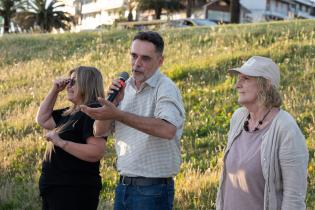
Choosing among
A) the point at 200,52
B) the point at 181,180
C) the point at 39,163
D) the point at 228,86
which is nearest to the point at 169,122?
the point at 181,180

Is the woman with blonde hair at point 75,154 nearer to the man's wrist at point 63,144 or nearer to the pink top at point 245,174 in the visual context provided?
the man's wrist at point 63,144

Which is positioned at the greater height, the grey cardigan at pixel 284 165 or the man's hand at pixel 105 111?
the man's hand at pixel 105 111

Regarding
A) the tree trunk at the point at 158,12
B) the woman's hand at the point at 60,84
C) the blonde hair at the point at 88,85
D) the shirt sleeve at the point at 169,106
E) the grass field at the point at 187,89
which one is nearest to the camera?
the shirt sleeve at the point at 169,106

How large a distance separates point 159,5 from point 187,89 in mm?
49096

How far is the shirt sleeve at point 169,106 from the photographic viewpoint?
3715 millimetres

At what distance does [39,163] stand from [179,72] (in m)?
4.33

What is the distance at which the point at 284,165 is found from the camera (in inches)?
132

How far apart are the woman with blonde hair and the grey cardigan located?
135 centimetres

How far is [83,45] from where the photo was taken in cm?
1783

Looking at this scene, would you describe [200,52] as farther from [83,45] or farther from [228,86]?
[83,45]

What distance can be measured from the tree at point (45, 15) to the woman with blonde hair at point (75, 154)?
52.3 meters

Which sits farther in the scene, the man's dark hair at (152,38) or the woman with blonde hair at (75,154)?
the woman with blonde hair at (75,154)

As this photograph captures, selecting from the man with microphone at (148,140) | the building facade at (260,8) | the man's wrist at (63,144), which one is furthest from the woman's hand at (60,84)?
the building facade at (260,8)

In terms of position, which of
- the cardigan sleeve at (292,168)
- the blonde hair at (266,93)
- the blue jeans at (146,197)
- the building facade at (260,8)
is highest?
the building facade at (260,8)
